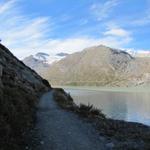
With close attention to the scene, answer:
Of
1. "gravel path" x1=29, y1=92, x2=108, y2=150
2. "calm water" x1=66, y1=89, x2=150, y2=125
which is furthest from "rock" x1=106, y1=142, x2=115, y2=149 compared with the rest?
"calm water" x1=66, y1=89, x2=150, y2=125

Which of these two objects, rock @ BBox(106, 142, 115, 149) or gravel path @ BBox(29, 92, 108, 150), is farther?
rock @ BBox(106, 142, 115, 149)

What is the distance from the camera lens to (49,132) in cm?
1694

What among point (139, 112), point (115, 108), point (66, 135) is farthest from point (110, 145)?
point (115, 108)

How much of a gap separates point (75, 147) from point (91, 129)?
4089 mm

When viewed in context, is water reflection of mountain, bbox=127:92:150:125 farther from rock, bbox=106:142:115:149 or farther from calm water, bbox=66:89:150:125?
rock, bbox=106:142:115:149

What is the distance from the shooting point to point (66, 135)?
16375mm

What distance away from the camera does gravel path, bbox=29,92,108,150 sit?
47.2ft

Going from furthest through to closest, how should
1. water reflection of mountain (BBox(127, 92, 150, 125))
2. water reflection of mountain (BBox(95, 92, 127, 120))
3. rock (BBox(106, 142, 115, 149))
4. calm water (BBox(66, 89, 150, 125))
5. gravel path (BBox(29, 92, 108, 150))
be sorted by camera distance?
1. water reflection of mountain (BBox(95, 92, 127, 120))
2. calm water (BBox(66, 89, 150, 125))
3. water reflection of mountain (BBox(127, 92, 150, 125))
4. rock (BBox(106, 142, 115, 149))
5. gravel path (BBox(29, 92, 108, 150))

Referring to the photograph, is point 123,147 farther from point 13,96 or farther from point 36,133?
point 13,96

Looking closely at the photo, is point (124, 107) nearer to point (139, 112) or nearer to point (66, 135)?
point (139, 112)

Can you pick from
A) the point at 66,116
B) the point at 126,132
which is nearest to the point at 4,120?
the point at 126,132

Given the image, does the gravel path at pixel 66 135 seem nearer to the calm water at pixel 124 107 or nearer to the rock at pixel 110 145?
the rock at pixel 110 145

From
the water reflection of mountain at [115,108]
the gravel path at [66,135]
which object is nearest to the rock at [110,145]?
the gravel path at [66,135]

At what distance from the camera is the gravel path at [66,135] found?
1439 centimetres
